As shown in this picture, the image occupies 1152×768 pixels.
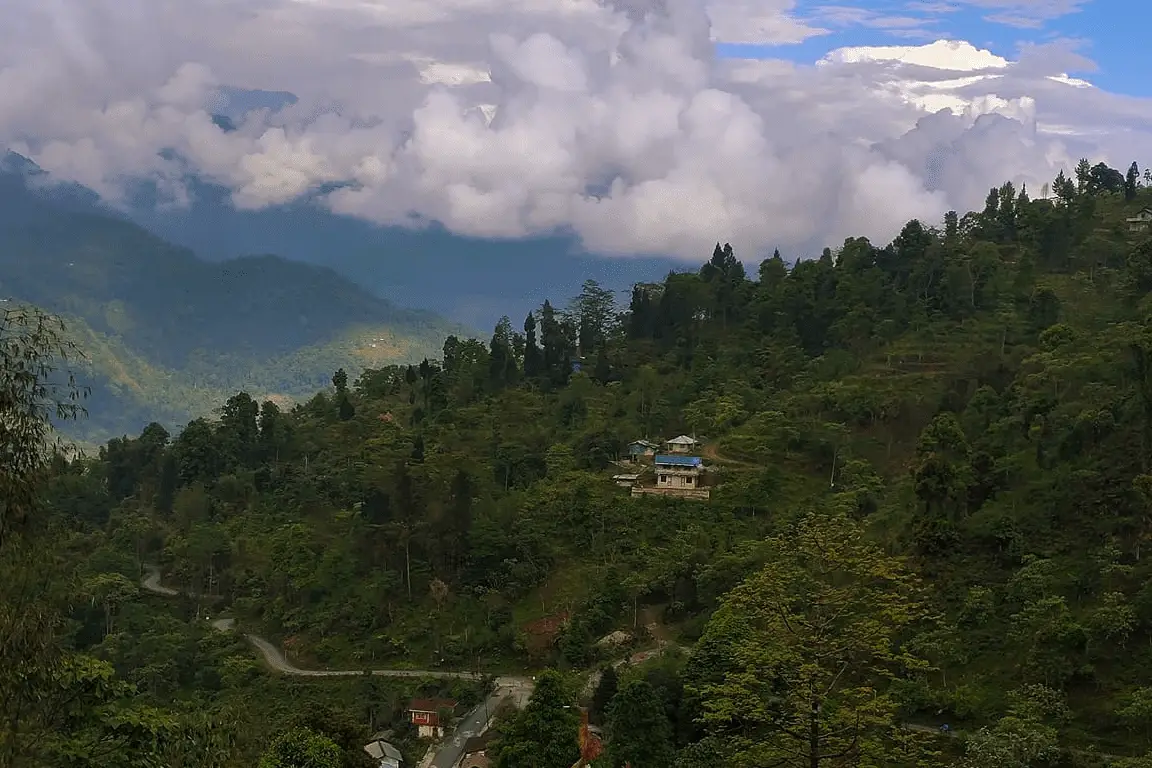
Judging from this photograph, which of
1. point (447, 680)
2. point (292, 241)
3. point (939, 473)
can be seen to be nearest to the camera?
point (939, 473)

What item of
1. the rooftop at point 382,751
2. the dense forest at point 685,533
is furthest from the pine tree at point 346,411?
the rooftop at point 382,751

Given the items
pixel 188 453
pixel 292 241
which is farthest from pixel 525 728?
pixel 292 241

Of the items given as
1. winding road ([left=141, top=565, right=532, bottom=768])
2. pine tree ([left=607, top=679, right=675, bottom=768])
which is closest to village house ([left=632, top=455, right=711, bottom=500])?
winding road ([left=141, top=565, right=532, bottom=768])

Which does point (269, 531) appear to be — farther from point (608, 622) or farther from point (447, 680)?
point (608, 622)

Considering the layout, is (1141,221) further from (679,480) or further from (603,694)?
(603,694)

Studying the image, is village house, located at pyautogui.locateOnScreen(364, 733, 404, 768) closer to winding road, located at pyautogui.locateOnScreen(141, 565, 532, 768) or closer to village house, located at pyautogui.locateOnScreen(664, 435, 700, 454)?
winding road, located at pyautogui.locateOnScreen(141, 565, 532, 768)

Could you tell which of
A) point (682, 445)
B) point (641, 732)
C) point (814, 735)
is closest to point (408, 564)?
point (682, 445)

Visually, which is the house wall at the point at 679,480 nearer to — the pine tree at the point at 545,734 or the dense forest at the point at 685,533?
the dense forest at the point at 685,533
